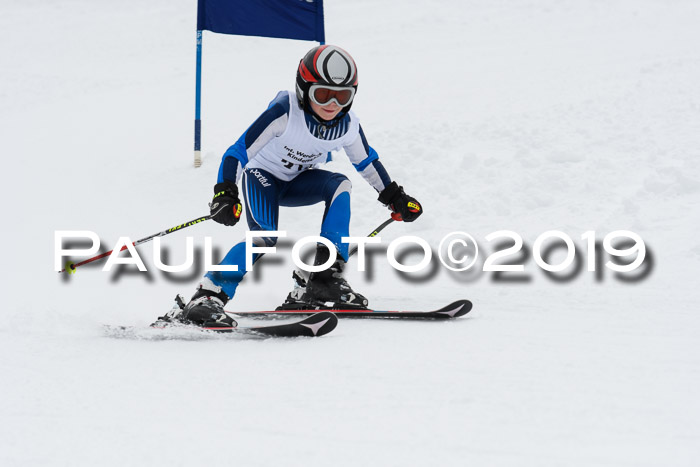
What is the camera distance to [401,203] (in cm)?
460

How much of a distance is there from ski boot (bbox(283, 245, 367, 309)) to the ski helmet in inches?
38.3

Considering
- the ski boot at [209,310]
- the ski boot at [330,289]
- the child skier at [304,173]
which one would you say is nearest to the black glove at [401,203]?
the child skier at [304,173]

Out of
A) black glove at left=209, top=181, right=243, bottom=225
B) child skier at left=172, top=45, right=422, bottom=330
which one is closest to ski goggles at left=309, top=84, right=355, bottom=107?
child skier at left=172, top=45, right=422, bottom=330

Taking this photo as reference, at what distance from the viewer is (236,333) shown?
3572 millimetres

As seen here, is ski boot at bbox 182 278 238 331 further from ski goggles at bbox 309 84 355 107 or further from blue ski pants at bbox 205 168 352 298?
ski goggles at bbox 309 84 355 107

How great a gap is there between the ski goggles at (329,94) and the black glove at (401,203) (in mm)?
762

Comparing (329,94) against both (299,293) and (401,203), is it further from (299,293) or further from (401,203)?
(299,293)

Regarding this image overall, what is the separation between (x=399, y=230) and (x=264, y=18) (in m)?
3.57

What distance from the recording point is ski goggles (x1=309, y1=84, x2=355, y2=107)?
4039 millimetres

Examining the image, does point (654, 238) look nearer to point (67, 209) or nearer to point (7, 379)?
point (7, 379)

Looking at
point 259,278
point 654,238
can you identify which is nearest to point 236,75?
point 259,278

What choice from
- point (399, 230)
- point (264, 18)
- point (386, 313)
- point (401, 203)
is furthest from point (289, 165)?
point (264, 18)

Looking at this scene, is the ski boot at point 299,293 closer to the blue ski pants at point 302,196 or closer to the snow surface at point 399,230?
the blue ski pants at point 302,196

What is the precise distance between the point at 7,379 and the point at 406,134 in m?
6.91
